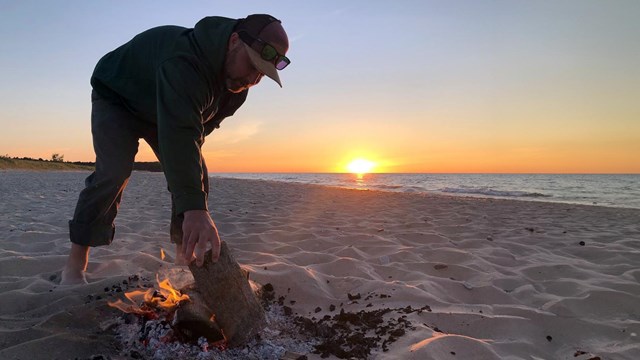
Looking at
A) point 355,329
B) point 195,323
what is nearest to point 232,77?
point 195,323

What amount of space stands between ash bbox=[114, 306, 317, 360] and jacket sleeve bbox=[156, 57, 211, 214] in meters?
0.78

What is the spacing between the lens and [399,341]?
7.32 ft

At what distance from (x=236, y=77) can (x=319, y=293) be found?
1726mm

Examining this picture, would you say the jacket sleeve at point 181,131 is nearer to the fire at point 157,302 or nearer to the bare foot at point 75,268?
the fire at point 157,302

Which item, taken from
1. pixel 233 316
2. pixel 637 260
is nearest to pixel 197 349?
pixel 233 316

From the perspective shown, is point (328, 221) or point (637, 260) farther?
point (328, 221)

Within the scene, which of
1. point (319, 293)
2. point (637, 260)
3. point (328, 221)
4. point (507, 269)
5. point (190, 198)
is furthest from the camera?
point (328, 221)

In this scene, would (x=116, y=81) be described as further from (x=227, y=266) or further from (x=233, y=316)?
(x=233, y=316)

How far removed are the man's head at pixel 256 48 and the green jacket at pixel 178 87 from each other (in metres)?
0.05

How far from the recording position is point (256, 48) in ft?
6.37

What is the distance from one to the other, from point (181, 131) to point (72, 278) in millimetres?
1894

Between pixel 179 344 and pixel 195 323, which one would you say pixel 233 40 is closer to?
pixel 195 323

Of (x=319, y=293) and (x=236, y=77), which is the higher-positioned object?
(x=236, y=77)

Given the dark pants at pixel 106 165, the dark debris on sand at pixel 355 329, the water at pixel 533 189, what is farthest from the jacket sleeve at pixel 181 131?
the water at pixel 533 189
